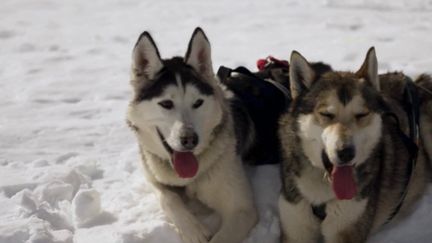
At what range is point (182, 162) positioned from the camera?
3.62 metres

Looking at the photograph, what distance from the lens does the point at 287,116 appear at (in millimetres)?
3578

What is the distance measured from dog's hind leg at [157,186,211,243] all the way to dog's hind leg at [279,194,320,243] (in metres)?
0.50

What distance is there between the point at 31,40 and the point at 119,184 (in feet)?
16.7

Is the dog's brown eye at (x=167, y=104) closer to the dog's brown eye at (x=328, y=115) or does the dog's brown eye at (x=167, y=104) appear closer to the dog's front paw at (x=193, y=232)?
the dog's front paw at (x=193, y=232)

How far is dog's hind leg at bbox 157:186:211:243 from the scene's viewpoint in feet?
11.9

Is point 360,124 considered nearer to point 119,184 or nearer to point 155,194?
point 155,194

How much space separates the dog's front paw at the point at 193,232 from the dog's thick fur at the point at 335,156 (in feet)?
1.60

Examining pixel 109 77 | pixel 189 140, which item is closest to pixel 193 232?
pixel 189 140

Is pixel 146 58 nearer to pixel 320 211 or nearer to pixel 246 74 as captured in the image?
pixel 246 74

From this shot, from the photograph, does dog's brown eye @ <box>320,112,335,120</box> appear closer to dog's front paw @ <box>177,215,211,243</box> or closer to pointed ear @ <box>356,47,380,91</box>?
Result: pointed ear @ <box>356,47,380,91</box>

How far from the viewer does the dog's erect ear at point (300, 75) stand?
345cm

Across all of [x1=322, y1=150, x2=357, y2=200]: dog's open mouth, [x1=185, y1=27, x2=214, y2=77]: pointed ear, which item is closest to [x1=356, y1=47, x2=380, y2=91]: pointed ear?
[x1=322, y1=150, x2=357, y2=200]: dog's open mouth

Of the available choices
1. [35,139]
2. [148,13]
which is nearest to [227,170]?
[35,139]

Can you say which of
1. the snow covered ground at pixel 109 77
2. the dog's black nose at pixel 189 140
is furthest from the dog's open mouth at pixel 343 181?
the dog's black nose at pixel 189 140
